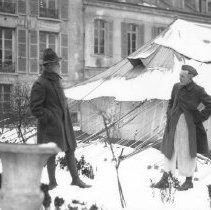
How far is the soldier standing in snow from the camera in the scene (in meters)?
6.21

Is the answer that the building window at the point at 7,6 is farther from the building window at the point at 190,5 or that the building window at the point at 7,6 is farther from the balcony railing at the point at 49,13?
the building window at the point at 190,5

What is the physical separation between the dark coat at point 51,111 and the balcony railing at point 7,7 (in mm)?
14351

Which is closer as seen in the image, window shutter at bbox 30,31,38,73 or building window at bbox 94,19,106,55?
window shutter at bbox 30,31,38,73

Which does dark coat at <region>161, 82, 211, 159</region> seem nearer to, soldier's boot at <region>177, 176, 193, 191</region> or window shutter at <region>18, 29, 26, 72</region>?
soldier's boot at <region>177, 176, 193, 191</region>

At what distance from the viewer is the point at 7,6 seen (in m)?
19.7

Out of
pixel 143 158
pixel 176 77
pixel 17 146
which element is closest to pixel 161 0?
pixel 176 77

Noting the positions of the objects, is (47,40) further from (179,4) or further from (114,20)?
(179,4)

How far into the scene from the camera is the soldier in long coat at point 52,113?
226 inches

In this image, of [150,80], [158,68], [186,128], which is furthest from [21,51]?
[186,128]

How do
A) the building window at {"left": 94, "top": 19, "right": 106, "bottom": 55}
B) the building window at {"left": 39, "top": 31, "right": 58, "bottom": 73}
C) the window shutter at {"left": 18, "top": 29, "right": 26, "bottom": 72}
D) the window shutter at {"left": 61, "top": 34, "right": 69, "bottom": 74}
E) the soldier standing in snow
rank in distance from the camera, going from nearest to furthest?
1. the soldier standing in snow
2. the window shutter at {"left": 18, "top": 29, "right": 26, "bottom": 72}
3. the building window at {"left": 39, "top": 31, "right": 58, "bottom": 73}
4. the window shutter at {"left": 61, "top": 34, "right": 69, "bottom": 74}
5. the building window at {"left": 94, "top": 19, "right": 106, "bottom": 55}

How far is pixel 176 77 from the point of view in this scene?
10117 mm

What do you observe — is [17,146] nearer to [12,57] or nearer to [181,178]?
[181,178]

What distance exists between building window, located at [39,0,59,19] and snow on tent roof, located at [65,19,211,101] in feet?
30.3

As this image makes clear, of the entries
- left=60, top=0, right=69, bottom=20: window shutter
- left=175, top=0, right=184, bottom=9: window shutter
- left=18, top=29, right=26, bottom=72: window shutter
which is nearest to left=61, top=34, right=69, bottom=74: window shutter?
left=60, top=0, right=69, bottom=20: window shutter
